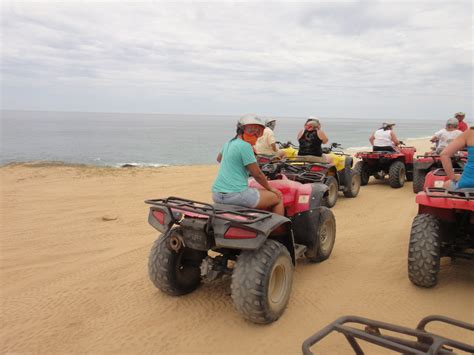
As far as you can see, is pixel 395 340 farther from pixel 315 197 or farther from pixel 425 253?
pixel 315 197

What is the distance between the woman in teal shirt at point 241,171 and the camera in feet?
13.6

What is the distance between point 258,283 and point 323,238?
6.71ft

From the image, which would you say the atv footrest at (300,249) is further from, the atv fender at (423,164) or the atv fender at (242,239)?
the atv fender at (423,164)

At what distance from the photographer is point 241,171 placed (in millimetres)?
4211

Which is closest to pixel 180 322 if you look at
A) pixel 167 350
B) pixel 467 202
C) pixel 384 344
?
pixel 167 350

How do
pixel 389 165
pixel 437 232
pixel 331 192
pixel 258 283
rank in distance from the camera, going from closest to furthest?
pixel 258 283 → pixel 437 232 → pixel 331 192 → pixel 389 165

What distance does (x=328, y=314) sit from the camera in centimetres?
392

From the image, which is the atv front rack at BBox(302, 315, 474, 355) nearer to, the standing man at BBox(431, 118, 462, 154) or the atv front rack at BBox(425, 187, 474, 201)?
the atv front rack at BBox(425, 187, 474, 201)

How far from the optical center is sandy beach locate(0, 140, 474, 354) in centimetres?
356

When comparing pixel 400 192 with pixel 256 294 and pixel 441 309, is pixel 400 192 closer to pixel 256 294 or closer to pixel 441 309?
pixel 441 309

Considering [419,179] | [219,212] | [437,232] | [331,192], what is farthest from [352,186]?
[219,212]

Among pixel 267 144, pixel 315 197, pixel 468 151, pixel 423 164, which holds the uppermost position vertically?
pixel 468 151

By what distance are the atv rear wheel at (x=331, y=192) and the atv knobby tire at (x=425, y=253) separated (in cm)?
433

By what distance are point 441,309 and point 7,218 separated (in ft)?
Result: 25.0
